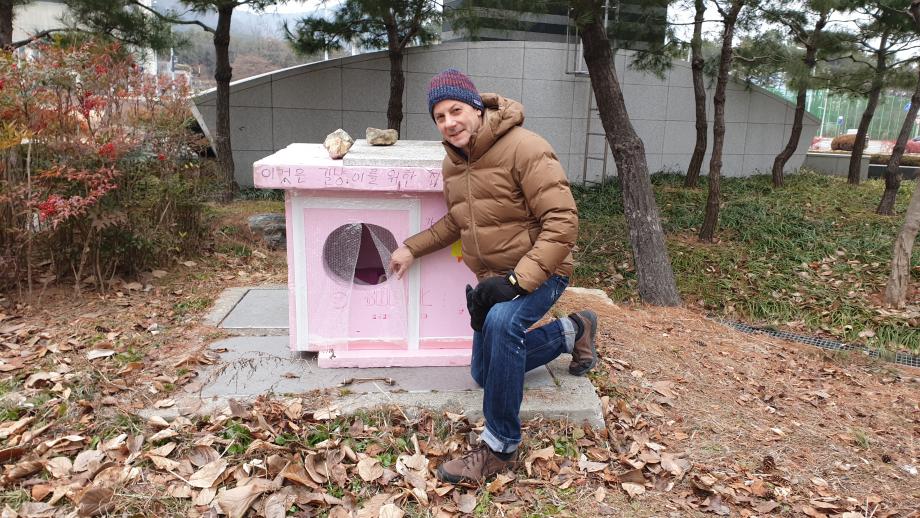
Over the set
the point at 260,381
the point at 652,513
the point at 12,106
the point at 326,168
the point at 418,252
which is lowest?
the point at 652,513

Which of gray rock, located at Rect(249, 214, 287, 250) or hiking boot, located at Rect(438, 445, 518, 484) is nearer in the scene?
hiking boot, located at Rect(438, 445, 518, 484)

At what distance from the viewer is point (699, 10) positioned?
8.38 meters

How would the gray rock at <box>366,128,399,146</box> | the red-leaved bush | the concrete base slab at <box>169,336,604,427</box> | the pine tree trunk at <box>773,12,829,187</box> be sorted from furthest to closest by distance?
the pine tree trunk at <box>773,12,829,187</box>
the red-leaved bush
the gray rock at <box>366,128,399,146</box>
the concrete base slab at <box>169,336,604,427</box>

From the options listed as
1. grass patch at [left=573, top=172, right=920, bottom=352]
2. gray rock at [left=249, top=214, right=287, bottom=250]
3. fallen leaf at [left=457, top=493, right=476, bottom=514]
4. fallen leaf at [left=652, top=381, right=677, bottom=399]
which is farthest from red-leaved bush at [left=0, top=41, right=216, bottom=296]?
grass patch at [left=573, top=172, right=920, bottom=352]

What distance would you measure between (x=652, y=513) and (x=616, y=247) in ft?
19.5

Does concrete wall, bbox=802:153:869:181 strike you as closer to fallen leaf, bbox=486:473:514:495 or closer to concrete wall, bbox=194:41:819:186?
concrete wall, bbox=194:41:819:186

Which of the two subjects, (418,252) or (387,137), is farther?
(387,137)

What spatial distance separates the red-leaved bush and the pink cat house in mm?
1754

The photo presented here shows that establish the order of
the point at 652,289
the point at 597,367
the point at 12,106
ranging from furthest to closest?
the point at 652,289, the point at 12,106, the point at 597,367

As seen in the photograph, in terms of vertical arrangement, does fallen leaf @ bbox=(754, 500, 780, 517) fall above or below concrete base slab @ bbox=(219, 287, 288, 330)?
below

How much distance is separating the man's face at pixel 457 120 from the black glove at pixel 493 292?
0.56 metres

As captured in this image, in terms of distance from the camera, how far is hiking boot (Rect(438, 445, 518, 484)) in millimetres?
2520

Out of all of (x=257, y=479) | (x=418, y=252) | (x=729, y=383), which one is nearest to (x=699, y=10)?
(x=729, y=383)

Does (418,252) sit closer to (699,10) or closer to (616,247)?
(616,247)
